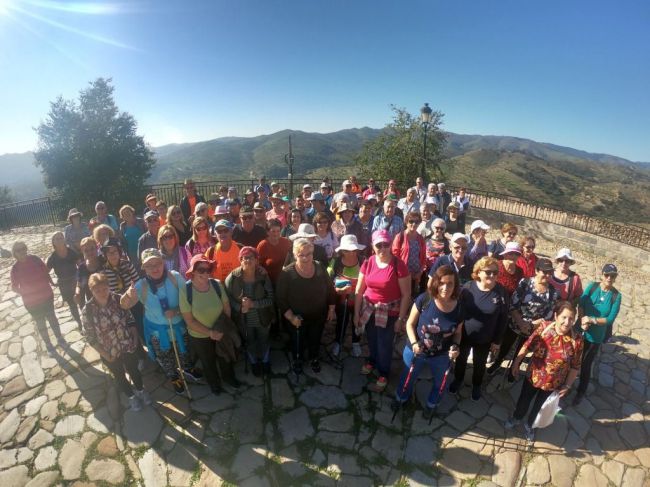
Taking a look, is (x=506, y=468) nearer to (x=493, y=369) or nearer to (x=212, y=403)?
(x=493, y=369)

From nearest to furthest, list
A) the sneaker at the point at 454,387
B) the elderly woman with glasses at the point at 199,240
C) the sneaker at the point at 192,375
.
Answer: the sneaker at the point at 454,387, the sneaker at the point at 192,375, the elderly woman with glasses at the point at 199,240

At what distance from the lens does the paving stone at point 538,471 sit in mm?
3328

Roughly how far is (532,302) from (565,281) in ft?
1.74

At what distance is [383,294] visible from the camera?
12.5 feet

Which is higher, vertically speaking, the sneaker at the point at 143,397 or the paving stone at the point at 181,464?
the sneaker at the point at 143,397

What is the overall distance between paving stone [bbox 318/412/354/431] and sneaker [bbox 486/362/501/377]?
89.0 inches

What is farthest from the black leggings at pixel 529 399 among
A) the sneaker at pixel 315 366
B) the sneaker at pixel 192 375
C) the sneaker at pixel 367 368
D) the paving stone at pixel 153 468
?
the sneaker at pixel 192 375

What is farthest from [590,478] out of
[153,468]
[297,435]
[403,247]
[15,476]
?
[15,476]

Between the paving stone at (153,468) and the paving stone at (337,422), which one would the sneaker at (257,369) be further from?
the paving stone at (153,468)

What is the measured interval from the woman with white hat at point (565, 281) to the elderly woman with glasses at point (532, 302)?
0.19 meters

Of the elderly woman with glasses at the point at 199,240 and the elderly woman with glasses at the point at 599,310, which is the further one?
the elderly woman with glasses at the point at 199,240

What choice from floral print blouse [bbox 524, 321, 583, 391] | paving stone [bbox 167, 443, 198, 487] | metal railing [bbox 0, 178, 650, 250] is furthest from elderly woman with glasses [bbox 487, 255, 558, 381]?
metal railing [bbox 0, 178, 650, 250]

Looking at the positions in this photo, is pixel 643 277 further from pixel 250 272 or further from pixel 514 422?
pixel 250 272

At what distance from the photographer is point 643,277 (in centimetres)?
895
